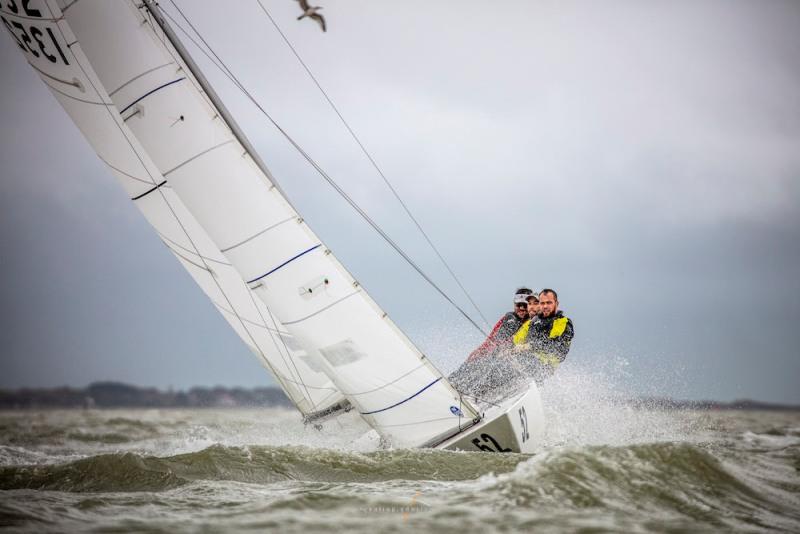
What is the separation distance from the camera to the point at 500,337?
822cm

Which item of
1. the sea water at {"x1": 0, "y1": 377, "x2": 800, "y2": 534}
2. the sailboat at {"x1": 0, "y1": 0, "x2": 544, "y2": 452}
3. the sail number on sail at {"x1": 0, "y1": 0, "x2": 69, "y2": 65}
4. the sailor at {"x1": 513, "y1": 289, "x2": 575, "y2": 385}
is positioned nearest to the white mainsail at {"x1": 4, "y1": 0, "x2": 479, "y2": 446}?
the sailboat at {"x1": 0, "y1": 0, "x2": 544, "y2": 452}

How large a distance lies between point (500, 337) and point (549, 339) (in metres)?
0.68

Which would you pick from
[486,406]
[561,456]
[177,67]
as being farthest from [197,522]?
[177,67]

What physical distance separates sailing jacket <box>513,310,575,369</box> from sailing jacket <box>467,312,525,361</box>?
0.23m

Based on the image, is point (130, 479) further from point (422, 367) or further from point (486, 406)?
point (486, 406)

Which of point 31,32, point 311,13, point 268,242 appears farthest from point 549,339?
point 31,32

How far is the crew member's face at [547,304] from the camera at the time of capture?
7.88 meters

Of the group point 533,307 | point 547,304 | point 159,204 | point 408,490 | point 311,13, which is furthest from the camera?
point 533,307

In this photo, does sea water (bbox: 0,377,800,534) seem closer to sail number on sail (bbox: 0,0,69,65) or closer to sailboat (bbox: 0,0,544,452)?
sailboat (bbox: 0,0,544,452)

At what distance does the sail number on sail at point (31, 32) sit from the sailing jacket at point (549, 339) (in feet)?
17.7

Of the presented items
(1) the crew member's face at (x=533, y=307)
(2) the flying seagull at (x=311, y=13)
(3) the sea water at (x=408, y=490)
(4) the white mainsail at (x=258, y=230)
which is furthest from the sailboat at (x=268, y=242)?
(1) the crew member's face at (x=533, y=307)

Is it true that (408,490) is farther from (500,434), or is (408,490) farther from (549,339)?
(549,339)

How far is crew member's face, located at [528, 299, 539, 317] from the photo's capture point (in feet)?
26.6

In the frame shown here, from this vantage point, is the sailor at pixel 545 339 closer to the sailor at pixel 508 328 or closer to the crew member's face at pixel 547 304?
the crew member's face at pixel 547 304
